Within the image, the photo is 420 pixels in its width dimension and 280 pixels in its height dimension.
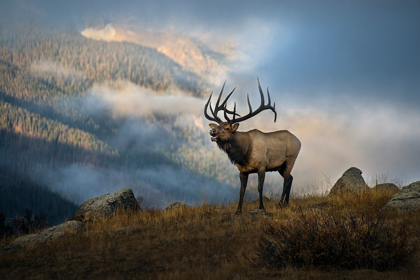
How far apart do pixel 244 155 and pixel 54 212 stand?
159m

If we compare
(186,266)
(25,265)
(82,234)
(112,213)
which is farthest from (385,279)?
(112,213)

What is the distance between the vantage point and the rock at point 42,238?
39.5ft

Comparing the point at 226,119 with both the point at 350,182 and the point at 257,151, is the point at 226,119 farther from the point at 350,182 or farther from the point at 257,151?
the point at 350,182

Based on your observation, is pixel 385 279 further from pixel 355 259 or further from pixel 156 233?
pixel 156 233

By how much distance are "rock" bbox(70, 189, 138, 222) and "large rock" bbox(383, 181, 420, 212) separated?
27.9 feet

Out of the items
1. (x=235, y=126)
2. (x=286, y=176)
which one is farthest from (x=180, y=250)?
(x=286, y=176)

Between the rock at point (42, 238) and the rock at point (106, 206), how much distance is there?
1812 millimetres

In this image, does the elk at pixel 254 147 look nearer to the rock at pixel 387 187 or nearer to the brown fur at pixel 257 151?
the brown fur at pixel 257 151

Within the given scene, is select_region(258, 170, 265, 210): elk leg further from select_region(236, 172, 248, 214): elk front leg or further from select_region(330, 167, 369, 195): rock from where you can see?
select_region(330, 167, 369, 195): rock

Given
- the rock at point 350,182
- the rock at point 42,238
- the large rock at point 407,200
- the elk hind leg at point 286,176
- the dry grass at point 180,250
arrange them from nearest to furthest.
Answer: the dry grass at point 180,250 < the rock at point 42,238 < the large rock at point 407,200 < the elk hind leg at point 286,176 < the rock at point 350,182

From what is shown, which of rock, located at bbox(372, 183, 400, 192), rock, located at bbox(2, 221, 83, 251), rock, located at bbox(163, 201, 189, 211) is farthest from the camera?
rock, located at bbox(372, 183, 400, 192)

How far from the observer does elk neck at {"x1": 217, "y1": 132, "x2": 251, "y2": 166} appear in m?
13.7

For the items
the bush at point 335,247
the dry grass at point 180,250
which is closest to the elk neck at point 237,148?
the dry grass at point 180,250

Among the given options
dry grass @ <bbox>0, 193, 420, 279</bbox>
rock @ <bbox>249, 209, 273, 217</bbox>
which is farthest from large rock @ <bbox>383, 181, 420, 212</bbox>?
rock @ <bbox>249, 209, 273, 217</bbox>
